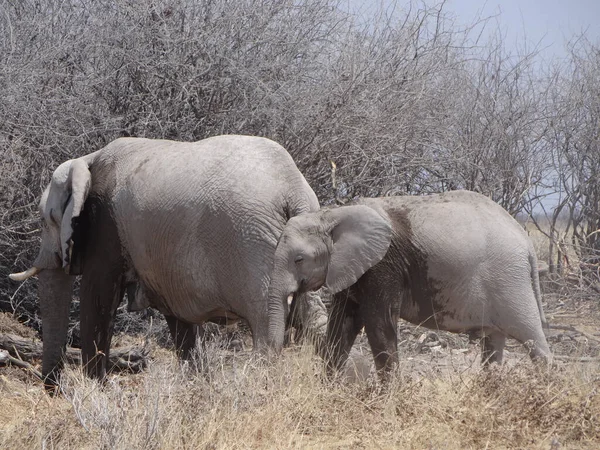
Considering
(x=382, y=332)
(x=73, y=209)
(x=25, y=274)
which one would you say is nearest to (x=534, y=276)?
(x=382, y=332)

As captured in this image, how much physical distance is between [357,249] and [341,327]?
0.74m

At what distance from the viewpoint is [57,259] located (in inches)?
315

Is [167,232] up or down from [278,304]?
up

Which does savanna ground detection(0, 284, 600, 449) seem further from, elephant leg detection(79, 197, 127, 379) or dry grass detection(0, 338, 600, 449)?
elephant leg detection(79, 197, 127, 379)

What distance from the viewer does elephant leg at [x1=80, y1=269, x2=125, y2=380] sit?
762 cm

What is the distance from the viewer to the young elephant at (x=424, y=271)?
694cm

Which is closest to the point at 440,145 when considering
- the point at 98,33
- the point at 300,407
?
the point at 98,33

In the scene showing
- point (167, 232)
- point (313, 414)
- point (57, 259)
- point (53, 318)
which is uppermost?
point (167, 232)

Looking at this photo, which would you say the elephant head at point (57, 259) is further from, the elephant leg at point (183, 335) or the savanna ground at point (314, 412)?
the savanna ground at point (314, 412)

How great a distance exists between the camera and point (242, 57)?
33.0 ft

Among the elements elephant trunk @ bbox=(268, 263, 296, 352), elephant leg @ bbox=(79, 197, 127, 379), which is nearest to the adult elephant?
elephant leg @ bbox=(79, 197, 127, 379)

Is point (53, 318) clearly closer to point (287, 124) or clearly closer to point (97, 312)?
point (97, 312)

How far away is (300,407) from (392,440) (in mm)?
569

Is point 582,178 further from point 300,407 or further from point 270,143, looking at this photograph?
point 300,407
